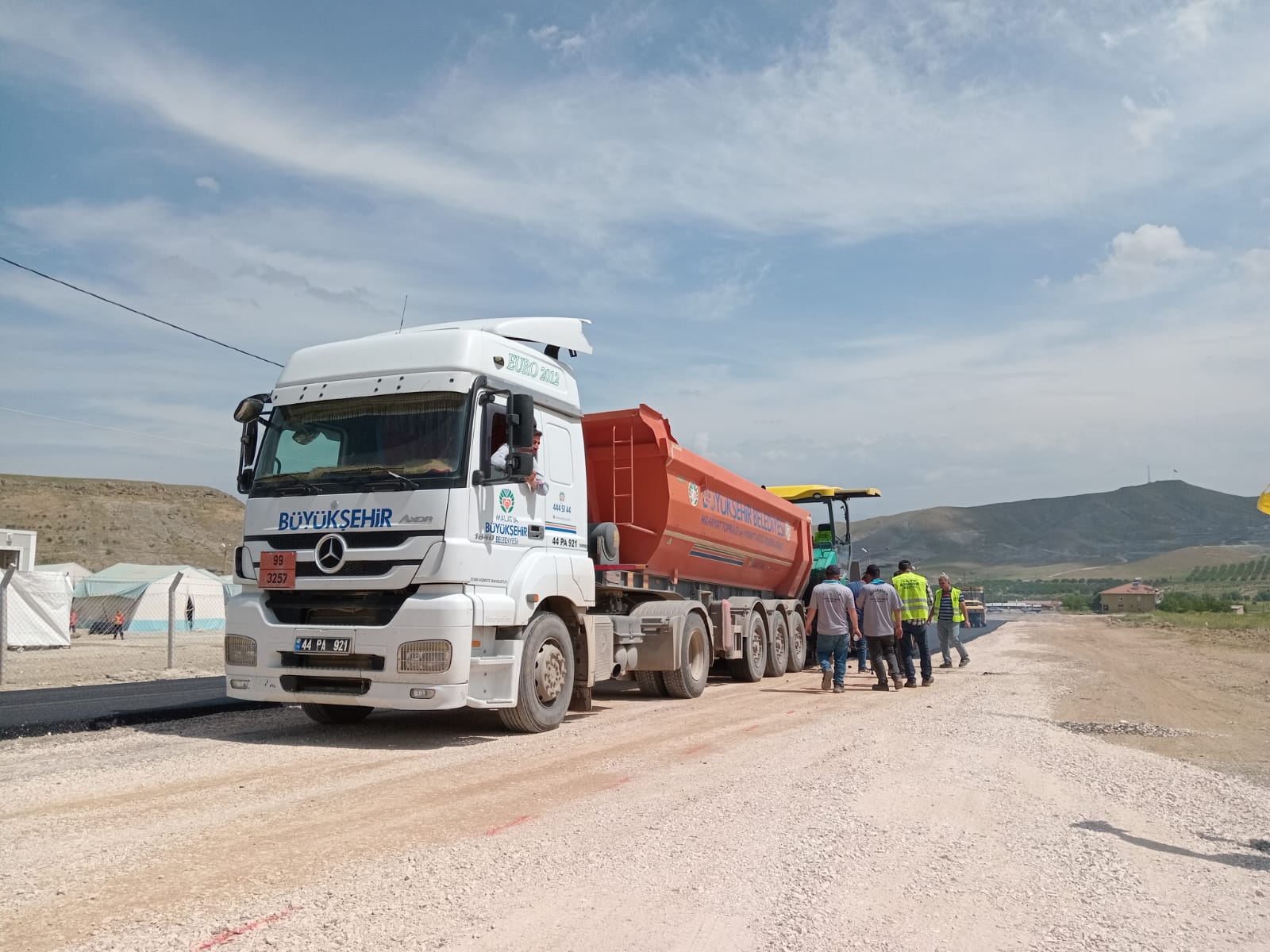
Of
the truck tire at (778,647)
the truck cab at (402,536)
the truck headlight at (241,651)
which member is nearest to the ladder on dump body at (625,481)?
the truck cab at (402,536)

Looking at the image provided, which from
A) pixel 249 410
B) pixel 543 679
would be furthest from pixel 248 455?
pixel 543 679

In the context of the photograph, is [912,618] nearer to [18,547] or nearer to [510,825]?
[510,825]

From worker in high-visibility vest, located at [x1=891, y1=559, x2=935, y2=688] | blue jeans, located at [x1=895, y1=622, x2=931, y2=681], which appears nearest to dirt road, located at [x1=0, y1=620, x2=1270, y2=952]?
blue jeans, located at [x1=895, y1=622, x2=931, y2=681]

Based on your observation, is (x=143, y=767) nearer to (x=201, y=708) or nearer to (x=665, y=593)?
(x=201, y=708)

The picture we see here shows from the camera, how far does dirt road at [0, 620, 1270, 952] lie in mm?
3410

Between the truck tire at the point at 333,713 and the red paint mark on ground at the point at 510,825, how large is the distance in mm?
4257

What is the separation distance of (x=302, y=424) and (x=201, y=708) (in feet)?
12.3

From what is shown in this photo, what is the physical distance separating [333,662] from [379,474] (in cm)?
151

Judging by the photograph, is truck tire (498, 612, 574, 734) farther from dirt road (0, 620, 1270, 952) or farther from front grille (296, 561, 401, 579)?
front grille (296, 561, 401, 579)

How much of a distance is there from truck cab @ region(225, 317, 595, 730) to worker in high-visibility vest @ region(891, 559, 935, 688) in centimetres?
652

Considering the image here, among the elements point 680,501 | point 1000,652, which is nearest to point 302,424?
point 680,501

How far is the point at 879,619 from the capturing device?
12742 millimetres

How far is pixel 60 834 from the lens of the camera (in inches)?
183

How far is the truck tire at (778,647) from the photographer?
14742 mm
